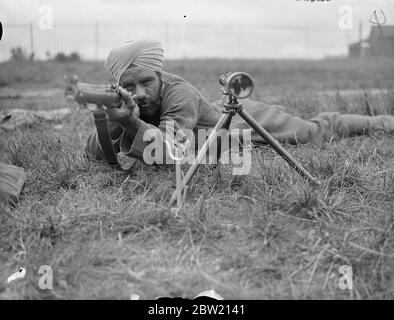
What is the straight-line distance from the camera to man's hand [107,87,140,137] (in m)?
2.55

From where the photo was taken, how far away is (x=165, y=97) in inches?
129

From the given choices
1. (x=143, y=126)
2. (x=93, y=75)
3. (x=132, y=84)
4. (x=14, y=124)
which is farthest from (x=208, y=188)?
(x=93, y=75)

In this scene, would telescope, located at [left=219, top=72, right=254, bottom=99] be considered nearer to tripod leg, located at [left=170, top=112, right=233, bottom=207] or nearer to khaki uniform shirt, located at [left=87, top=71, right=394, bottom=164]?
tripod leg, located at [left=170, top=112, right=233, bottom=207]

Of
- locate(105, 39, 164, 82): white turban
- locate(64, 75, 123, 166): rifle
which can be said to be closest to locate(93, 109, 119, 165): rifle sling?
locate(64, 75, 123, 166): rifle

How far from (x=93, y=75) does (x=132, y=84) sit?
9819 millimetres

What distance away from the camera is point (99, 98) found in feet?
7.55

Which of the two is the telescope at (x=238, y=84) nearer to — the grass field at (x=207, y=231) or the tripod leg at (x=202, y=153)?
the tripod leg at (x=202, y=153)

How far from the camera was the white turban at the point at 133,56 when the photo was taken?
3.15 m

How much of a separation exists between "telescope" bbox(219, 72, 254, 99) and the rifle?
1.68 feet

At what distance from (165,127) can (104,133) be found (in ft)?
1.57

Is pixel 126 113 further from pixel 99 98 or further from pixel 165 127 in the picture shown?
pixel 165 127

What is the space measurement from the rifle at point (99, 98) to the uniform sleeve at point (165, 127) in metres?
0.17

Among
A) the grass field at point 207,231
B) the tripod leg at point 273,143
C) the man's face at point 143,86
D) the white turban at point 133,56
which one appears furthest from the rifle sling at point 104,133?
the tripod leg at point 273,143

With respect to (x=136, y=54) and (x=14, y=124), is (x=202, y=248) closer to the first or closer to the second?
(x=136, y=54)
